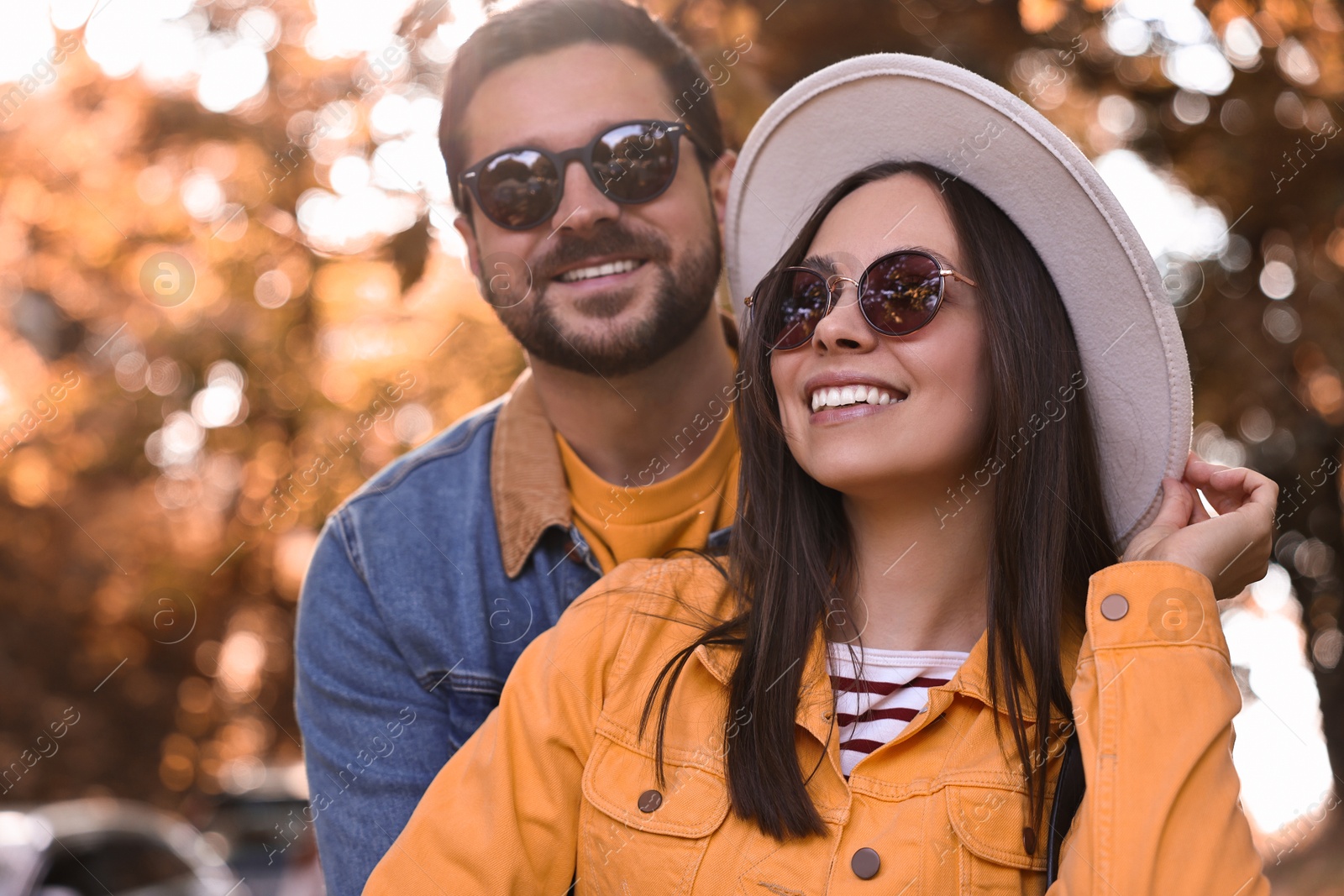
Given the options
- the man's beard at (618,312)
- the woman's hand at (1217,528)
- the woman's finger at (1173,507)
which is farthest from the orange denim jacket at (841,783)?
the man's beard at (618,312)

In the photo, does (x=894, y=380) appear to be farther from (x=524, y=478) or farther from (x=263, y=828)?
(x=263, y=828)

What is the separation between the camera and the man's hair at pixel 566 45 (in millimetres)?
3164

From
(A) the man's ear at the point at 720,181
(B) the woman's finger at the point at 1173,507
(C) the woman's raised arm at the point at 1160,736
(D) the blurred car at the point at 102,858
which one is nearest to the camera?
(C) the woman's raised arm at the point at 1160,736

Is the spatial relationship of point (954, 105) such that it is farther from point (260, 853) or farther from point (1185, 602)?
point (260, 853)

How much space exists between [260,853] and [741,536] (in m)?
7.27

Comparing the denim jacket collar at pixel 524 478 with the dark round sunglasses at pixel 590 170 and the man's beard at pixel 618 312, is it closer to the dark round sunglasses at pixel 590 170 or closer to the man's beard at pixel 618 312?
the man's beard at pixel 618 312

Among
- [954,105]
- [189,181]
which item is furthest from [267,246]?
[954,105]

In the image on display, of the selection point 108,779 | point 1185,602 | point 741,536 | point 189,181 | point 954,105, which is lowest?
point 108,779

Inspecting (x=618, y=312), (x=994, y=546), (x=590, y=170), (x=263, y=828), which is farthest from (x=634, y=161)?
(x=263, y=828)

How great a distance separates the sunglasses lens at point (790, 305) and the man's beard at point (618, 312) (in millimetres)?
673

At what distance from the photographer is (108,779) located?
34.0 feet

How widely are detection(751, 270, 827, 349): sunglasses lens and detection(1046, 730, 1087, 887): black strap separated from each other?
2.76 feet

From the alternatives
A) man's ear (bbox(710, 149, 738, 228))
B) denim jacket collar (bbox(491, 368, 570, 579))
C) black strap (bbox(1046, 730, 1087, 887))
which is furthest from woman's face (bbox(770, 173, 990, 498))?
man's ear (bbox(710, 149, 738, 228))

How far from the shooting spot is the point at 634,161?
2980 mm
